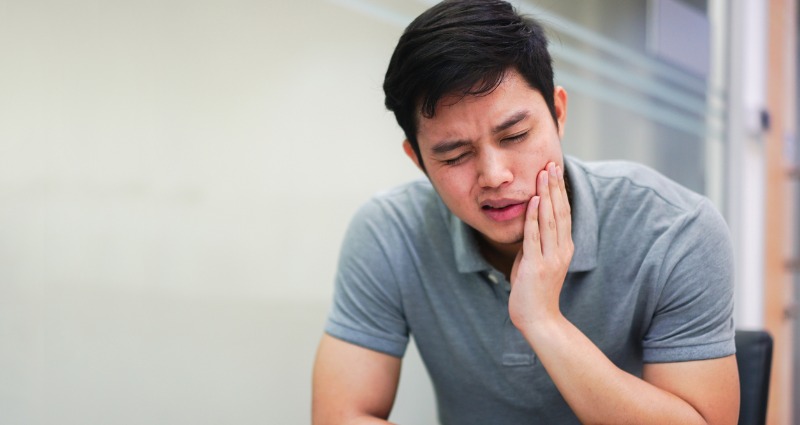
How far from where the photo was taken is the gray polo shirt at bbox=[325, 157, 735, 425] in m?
1.19

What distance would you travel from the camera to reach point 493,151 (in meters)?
1.12

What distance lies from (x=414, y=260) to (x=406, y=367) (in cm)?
50

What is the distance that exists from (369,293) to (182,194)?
349mm

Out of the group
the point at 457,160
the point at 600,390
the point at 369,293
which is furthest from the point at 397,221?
the point at 600,390

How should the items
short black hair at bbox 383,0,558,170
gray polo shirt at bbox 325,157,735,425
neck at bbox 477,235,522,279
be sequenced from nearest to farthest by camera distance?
1. short black hair at bbox 383,0,558,170
2. gray polo shirt at bbox 325,157,735,425
3. neck at bbox 477,235,522,279

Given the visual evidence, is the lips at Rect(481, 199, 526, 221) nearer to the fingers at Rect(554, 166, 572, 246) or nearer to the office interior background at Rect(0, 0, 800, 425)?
the fingers at Rect(554, 166, 572, 246)

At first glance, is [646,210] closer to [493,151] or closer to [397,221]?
[493,151]

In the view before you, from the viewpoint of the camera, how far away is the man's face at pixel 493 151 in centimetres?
110

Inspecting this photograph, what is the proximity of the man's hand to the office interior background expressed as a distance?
1.23ft

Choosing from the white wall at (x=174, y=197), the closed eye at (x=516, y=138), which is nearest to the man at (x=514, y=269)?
the closed eye at (x=516, y=138)

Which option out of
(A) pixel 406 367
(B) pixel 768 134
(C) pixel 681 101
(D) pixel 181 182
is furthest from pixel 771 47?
(D) pixel 181 182

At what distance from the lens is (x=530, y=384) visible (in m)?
1.28

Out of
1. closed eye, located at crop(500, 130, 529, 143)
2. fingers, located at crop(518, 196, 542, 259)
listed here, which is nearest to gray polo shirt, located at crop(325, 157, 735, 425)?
fingers, located at crop(518, 196, 542, 259)

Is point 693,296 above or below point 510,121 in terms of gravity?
below
